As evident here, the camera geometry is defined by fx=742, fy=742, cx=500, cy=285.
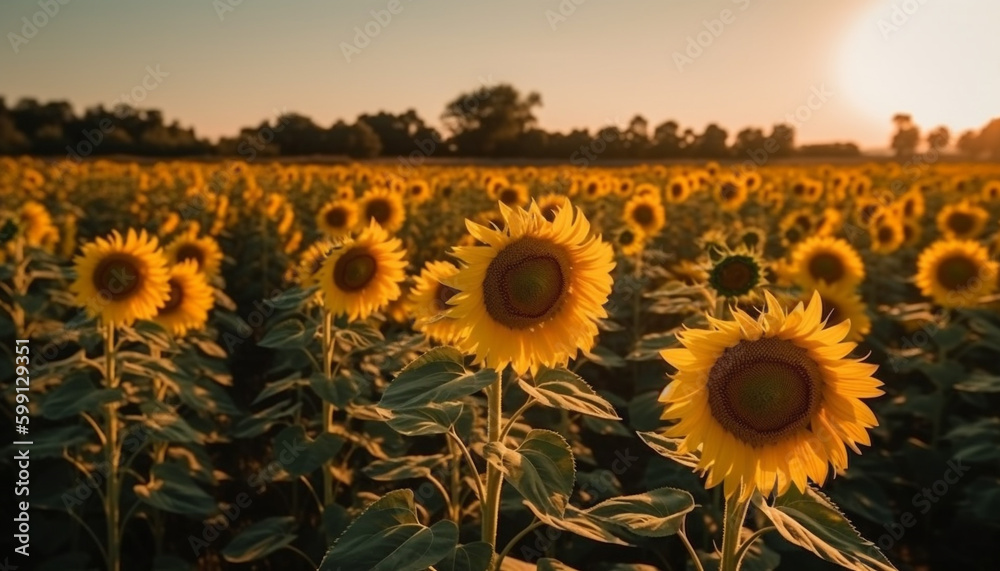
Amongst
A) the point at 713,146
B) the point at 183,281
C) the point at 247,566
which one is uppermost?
the point at 713,146

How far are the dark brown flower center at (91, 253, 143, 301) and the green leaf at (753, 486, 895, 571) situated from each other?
11.4 ft

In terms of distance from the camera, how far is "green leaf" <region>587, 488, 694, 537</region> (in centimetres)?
188

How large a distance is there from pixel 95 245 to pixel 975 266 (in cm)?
665

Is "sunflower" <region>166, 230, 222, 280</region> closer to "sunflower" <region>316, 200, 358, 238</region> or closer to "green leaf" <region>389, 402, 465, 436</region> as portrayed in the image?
"sunflower" <region>316, 200, 358, 238</region>

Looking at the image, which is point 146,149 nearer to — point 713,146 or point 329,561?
point 713,146

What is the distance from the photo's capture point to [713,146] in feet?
163

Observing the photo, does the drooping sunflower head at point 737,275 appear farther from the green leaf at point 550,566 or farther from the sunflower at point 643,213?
the sunflower at point 643,213

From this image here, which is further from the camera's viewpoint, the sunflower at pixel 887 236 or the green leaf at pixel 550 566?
the sunflower at pixel 887 236

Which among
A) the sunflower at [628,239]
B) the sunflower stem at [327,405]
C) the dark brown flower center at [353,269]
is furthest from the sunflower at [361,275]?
the sunflower at [628,239]

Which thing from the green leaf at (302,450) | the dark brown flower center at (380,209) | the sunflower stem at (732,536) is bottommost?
the green leaf at (302,450)

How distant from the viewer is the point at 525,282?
2402 mm

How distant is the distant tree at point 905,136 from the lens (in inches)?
2239

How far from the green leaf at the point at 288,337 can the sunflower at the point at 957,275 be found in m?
5.10

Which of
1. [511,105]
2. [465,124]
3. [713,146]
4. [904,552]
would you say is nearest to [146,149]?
[465,124]
